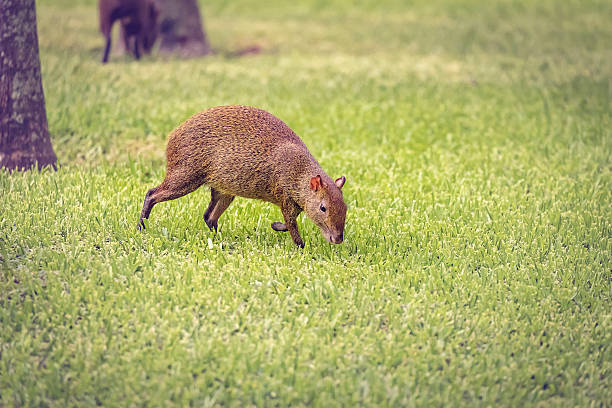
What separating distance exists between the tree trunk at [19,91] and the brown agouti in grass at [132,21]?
3.87 m

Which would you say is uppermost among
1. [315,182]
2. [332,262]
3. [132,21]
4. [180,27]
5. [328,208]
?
[132,21]

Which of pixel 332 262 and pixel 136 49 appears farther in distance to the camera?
pixel 136 49

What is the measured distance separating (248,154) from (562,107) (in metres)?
6.19

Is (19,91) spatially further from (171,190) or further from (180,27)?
(180,27)

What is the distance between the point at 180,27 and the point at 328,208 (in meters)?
8.68

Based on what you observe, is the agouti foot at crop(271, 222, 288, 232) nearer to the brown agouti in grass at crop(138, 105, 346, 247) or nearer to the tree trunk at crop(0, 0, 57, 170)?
the brown agouti in grass at crop(138, 105, 346, 247)

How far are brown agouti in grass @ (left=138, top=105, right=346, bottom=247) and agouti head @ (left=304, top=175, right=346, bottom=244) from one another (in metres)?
0.04

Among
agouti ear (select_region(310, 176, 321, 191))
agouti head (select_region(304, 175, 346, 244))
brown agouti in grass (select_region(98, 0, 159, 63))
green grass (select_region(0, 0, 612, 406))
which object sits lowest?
green grass (select_region(0, 0, 612, 406))

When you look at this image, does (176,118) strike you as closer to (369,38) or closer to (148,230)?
(148,230)

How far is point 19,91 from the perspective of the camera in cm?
675

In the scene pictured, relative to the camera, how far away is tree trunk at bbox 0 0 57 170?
6.61m

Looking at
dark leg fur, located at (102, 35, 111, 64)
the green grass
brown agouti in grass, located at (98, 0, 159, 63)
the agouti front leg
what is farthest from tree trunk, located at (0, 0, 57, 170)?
dark leg fur, located at (102, 35, 111, 64)

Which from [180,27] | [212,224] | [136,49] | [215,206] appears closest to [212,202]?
[215,206]

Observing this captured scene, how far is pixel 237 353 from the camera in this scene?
157 inches
